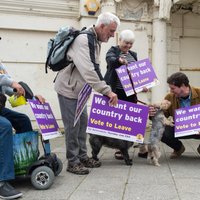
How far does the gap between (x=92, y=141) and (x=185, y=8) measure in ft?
18.7

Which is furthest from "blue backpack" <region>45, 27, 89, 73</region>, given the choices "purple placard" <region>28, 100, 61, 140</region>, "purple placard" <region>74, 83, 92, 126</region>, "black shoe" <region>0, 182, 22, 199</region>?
"black shoe" <region>0, 182, 22, 199</region>

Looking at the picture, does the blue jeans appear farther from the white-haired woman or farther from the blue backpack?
the white-haired woman

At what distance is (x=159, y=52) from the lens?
9.22m

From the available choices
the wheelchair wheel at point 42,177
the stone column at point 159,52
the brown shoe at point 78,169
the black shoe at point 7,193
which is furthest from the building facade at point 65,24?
the black shoe at point 7,193

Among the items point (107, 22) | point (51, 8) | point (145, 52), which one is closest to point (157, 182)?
point (107, 22)

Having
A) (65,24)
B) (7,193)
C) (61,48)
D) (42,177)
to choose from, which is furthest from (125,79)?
(65,24)

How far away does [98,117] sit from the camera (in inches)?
189

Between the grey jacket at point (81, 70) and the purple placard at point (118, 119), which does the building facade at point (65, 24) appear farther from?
the grey jacket at point (81, 70)

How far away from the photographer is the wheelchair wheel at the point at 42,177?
3973 mm

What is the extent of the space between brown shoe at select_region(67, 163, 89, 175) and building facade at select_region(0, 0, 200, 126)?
15.0 feet

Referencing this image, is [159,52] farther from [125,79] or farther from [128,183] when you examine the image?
[128,183]

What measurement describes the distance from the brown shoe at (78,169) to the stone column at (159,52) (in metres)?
4.83

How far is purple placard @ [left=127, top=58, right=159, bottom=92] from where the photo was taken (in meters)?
5.32

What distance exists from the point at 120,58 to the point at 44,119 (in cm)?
156
